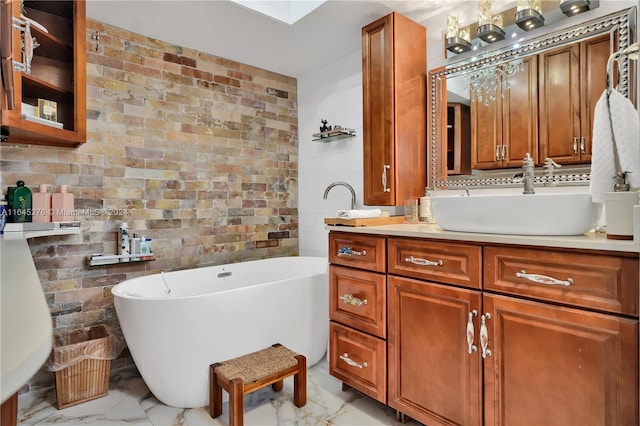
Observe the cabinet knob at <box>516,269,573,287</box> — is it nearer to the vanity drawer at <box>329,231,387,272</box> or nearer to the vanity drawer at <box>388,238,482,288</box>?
the vanity drawer at <box>388,238,482,288</box>

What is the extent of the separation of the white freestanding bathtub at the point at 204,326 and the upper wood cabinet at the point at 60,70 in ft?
3.16

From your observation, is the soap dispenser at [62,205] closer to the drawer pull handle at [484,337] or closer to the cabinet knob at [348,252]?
the cabinet knob at [348,252]

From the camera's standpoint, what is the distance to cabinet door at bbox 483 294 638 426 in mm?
1129

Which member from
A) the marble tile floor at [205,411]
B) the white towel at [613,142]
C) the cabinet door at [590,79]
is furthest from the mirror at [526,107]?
the marble tile floor at [205,411]

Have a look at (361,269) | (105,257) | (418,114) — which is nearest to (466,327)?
(361,269)

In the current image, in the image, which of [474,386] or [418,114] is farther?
[418,114]

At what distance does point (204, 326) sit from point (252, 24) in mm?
1978

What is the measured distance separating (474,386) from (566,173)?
1.11 m

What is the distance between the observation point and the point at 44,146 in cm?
220

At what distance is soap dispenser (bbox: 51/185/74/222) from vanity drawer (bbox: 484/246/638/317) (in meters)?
2.35

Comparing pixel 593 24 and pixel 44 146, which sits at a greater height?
pixel 593 24

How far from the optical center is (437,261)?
1.59 metres

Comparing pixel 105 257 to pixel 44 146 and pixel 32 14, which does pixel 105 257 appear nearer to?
pixel 44 146

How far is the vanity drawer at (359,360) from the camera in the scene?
1822 millimetres
